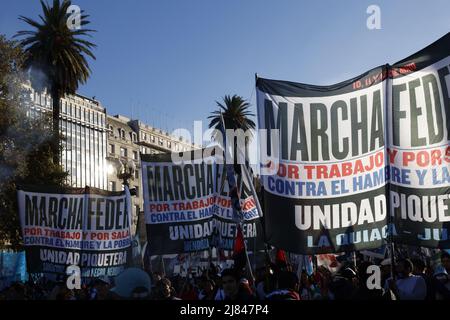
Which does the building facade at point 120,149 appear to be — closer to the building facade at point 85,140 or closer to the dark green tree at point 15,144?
the building facade at point 85,140

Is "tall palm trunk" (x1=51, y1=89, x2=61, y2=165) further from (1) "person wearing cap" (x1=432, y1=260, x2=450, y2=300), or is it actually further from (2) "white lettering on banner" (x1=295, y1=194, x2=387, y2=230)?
(1) "person wearing cap" (x1=432, y1=260, x2=450, y2=300)

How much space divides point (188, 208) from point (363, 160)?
25.4 ft

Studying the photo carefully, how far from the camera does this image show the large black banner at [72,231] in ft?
54.4

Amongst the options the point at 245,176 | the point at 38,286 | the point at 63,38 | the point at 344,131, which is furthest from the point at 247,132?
the point at 344,131

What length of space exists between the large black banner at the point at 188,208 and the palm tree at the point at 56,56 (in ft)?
80.0

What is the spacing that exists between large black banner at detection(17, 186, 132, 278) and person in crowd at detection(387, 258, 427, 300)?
33.7 ft

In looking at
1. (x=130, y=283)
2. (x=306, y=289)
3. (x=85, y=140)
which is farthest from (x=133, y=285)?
(x=85, y=140)

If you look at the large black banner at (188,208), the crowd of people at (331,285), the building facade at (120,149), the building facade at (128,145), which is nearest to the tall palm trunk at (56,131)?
the large black banner at (188,208)

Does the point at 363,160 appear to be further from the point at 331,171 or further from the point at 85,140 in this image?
the point at 85,140

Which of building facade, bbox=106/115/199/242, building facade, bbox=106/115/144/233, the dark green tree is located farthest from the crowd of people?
building facade, bbox=106/115/144/233

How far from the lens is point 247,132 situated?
62219 mm

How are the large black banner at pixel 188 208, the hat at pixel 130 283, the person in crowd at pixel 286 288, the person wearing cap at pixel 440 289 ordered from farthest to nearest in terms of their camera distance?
the large black banner at pixel 188 208
the person wearing cap at pixel 440 289
the person in crowd at pixel 286 288
the hat at pixel 130 283

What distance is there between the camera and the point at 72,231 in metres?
17.0

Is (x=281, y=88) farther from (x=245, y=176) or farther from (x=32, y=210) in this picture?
(x=32, y=210)
